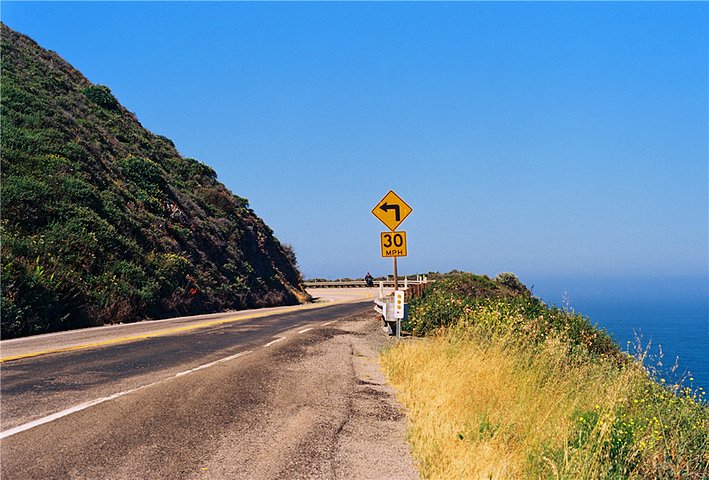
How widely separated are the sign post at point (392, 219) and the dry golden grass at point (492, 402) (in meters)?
4.34

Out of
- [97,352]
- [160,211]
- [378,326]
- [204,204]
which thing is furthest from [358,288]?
[97,352]

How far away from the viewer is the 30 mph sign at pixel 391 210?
16078mm

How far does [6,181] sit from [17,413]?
16322 millimetres

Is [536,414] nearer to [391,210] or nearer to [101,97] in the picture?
[391,210]

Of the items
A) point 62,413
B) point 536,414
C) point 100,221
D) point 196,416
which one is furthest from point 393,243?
point 100,221

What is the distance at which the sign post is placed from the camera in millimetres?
15742

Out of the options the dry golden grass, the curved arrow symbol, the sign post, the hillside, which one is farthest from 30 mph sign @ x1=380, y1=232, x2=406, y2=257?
Answer: the hillside

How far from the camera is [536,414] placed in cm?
703

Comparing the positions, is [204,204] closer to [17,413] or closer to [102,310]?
[102,310]

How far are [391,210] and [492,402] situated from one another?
9302 millimetres

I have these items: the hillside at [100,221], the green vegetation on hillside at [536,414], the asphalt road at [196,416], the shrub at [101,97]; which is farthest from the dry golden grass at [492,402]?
the shrub at [101,97]

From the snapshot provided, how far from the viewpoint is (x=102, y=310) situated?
1875cm

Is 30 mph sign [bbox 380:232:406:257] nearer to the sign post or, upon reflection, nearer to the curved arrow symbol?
the sign post

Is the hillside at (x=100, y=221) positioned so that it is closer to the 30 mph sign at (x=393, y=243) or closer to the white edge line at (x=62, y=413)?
the white edge line at (x=62, y=413)
